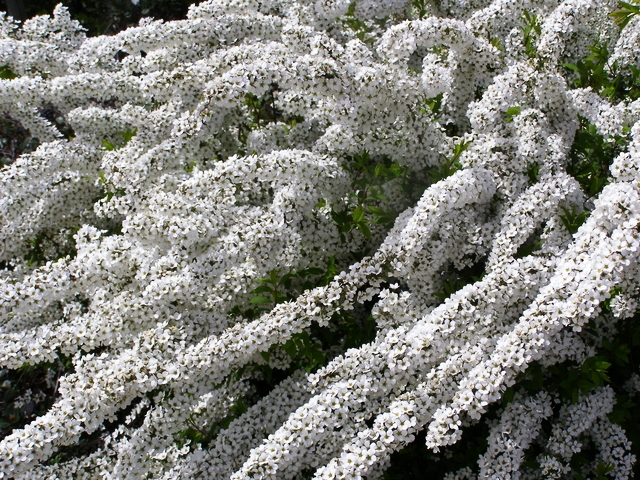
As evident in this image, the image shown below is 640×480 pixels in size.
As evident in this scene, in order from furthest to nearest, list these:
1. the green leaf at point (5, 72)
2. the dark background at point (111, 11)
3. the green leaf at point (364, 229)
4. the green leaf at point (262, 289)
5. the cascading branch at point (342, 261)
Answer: the dark background at point (111, 11), the green leaf at point (5, 72), the green leaf at point (364, 229), the green leaf at point (262, 289), the cascading branch at point (342, 261)

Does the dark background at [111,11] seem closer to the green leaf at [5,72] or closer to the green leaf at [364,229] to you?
the green leaf at [5,72]

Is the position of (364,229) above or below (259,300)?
above

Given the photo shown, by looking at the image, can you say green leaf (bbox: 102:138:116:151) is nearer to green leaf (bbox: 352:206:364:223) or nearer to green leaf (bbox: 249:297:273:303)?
green leaf (bbox: 249:297:273:303)

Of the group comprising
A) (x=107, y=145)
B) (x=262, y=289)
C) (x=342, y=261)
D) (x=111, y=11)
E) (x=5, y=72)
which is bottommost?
(x=342, y=261)

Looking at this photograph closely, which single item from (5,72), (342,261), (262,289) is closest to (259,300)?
(262,289)

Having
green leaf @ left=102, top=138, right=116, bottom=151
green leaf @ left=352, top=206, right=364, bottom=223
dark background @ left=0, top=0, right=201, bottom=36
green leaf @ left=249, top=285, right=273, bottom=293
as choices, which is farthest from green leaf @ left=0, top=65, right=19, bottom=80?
dark background @ left=0, top=0, right=201, bottom=36

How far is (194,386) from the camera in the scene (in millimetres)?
3553

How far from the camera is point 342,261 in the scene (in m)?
4.39

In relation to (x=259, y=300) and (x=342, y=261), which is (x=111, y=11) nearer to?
(x=342, y=261)

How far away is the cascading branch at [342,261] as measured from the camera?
318cm

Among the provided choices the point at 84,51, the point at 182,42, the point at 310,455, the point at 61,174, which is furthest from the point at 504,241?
the point at 84,51

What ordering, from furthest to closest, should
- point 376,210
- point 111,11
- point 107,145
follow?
point 111,11, point 107,145, point 376,210

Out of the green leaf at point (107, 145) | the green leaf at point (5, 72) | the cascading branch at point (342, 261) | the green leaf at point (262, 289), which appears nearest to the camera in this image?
the cascading branch at point (342, 261)

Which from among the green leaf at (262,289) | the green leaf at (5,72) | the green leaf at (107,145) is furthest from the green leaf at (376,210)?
the green leaf at (5,72)
